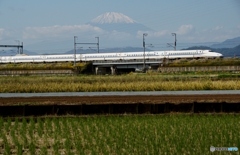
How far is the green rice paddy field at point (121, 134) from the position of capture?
46.0 feet

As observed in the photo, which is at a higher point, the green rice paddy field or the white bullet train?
the white bullet train

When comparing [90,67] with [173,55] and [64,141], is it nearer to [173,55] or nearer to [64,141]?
[173,55]

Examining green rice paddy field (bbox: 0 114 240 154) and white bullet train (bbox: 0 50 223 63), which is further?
white bullet train (bbox: 0 50 223 63)

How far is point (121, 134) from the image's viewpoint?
1642cm

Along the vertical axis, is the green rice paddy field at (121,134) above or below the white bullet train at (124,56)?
below

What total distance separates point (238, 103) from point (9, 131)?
1157cm

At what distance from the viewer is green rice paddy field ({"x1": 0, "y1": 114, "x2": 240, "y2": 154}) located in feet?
46.0

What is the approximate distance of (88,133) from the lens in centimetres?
1706

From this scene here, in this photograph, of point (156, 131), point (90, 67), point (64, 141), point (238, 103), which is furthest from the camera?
point (90, 67)

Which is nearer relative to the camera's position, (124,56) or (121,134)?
(121,134)

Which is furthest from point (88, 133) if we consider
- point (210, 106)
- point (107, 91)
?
point (107, 91)

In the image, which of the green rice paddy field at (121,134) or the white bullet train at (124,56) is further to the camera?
the white bullet train at (124,56)

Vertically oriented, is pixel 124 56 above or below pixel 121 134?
above

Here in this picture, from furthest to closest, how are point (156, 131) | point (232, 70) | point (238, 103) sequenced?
point (232, 70) < point (238, 103) < point (156, 131)
